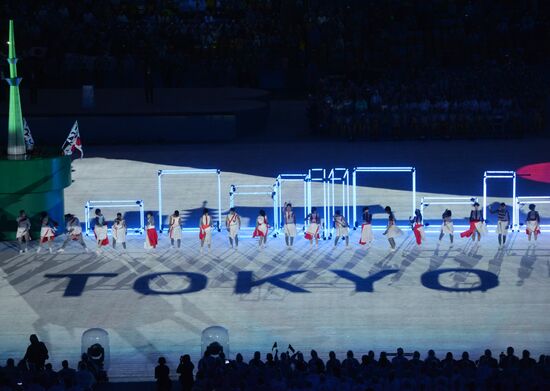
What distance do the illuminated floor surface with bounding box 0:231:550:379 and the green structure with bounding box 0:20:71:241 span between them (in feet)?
2.75

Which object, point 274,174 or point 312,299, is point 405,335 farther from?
point 274,174

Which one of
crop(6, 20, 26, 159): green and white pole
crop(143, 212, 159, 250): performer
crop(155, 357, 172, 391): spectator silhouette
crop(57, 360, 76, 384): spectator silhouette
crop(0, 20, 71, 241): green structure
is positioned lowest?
crop(155, 357, 172, 391): spectator silhouette

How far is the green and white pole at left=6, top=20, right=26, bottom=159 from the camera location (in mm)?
31984

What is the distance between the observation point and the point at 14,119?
3209 cm

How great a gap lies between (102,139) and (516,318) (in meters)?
24.9

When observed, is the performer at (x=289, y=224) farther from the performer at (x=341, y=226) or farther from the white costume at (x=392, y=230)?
the white costume at (x=392, y=230)

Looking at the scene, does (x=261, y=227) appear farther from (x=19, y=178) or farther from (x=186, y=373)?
(x=186, y=373)

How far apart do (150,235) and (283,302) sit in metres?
5.21

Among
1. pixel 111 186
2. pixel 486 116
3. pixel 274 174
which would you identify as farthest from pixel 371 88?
pixel 111 186

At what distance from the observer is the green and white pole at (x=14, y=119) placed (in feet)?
105

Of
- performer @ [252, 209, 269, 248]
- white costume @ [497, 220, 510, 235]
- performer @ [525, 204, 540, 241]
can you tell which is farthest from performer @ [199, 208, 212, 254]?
performer @ [525, 204, 540, 241]

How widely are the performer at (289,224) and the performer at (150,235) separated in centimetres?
316

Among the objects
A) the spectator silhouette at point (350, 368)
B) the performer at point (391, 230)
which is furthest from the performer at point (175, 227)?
the spectator silhouette at point (350, 368)

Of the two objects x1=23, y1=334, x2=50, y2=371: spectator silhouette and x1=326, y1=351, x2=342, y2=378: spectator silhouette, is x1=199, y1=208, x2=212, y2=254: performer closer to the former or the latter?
x1=23, y1=334, x2=50, y2=371: spectator silhouette
